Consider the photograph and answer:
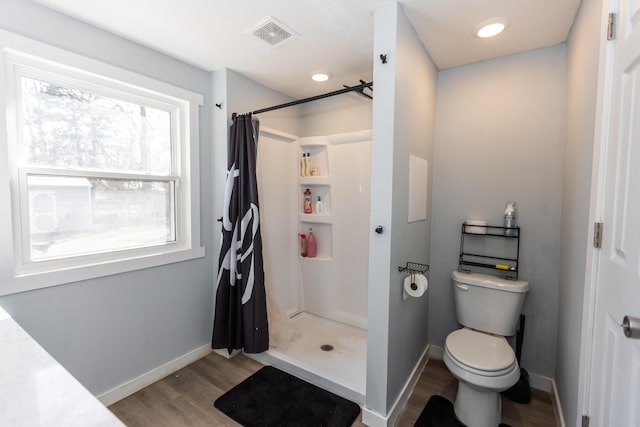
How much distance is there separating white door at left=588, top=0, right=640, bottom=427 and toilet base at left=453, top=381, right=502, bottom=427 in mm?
545

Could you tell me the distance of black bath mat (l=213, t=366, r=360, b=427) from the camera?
1648mm

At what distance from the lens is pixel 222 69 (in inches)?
86.0

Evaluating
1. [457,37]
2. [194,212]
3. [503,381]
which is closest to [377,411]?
[503,381]

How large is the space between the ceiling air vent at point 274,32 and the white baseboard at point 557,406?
264cm

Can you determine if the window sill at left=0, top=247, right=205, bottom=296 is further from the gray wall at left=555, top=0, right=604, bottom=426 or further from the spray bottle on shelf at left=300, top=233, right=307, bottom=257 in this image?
the gray wall at left=555, top=0, right=604, bottom=426

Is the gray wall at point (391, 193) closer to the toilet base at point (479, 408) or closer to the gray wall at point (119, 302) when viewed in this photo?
the toilet base at point (479, 408)

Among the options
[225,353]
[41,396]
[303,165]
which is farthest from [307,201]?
[41,396]

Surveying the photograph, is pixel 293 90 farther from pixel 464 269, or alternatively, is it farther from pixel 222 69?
pixel 464 269

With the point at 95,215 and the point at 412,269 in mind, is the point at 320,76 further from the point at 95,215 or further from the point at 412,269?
the point at 95,215

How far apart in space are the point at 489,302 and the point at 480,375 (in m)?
0.54

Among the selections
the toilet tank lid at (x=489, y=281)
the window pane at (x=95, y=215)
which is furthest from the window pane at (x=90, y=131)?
the toilet tank lid at (x=489, y=281)

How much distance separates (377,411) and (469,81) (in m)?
2.28

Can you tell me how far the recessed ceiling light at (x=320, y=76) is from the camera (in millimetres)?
2264

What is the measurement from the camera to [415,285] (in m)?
1.69
